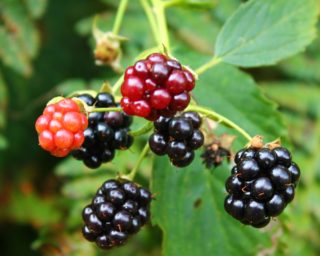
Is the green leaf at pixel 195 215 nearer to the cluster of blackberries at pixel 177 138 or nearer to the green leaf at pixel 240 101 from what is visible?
the green leaf at pixel 240 101

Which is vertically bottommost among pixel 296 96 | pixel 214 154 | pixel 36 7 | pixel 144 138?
pixel 296 96

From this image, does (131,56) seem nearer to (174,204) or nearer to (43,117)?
(174,204)

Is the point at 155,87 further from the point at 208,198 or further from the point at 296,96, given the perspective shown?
the point at 296,96

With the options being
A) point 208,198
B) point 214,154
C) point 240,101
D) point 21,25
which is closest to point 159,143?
point 214,154

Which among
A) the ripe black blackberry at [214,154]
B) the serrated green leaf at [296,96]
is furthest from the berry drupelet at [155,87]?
the serrated green leaf at [296,96]

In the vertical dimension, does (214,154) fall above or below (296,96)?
above

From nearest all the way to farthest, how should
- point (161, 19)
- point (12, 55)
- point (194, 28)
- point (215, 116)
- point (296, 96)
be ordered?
point (215, 116)
point (161, 19)
point (12, 55)
point (194, 28)
point (296, 96)

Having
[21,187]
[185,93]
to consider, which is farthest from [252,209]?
[21,187]
